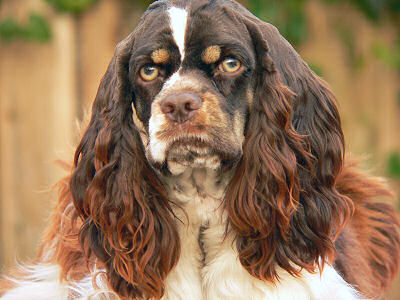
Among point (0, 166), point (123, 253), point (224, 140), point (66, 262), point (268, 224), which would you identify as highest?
point (224, 140)

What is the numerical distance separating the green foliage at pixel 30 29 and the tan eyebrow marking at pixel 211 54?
2.57m

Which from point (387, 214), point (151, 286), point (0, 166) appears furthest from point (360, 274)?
point (0, 166)

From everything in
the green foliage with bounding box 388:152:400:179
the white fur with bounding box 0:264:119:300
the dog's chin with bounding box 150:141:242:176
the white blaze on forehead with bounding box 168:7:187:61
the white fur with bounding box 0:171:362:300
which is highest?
the white blaze on forehead with bounding box 168:7:187:61

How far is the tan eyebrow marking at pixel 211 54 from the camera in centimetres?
317

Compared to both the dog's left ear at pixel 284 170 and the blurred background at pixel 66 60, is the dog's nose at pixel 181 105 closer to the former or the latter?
the dog's left ear at pixel 284 170

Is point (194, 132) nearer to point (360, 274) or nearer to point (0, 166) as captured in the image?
point (360, 274)

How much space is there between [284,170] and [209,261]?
0.53 meters

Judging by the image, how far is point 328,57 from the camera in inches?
231

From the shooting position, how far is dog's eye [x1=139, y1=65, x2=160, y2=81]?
325 centimetres

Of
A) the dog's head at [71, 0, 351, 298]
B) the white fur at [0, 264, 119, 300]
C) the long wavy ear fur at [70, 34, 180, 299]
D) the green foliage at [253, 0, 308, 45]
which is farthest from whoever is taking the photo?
the green foliage at [253, 0, 308, 45]

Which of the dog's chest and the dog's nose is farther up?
the dog's nose

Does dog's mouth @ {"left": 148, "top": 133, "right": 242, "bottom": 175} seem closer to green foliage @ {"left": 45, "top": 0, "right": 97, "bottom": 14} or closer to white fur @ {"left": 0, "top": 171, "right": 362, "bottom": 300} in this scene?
white fur @ {"left": 0, "top": 171, "right": 362, "bottom": 300}

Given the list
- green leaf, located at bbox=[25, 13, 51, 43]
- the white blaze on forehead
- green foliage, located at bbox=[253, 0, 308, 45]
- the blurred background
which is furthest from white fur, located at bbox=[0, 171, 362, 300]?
green foliage, located at bbox=[253, 0, 308, 45]

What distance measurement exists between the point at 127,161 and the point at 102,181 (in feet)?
0.48
